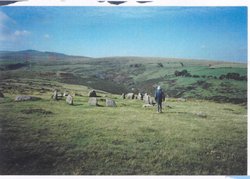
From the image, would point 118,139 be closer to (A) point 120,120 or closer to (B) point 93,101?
(A) point 120,120

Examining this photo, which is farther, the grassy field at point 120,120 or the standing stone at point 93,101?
the standing stone at point 93,101

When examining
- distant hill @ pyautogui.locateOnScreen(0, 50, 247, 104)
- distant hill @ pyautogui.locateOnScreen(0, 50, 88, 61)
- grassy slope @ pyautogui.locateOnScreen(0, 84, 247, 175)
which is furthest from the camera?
distant hill @ pyautogui.locateOnScreen(0, 50, 247, 104)

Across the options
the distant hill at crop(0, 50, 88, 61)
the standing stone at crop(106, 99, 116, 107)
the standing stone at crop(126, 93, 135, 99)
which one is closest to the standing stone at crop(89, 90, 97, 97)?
the standing stone at crop(106, 99, 116, 107)

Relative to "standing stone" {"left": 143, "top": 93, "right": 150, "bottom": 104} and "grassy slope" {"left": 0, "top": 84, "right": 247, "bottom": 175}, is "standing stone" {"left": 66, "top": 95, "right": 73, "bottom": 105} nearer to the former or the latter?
"grassy slope" {"left": 0, "top": 84, "right": 247, "bottom": 175}

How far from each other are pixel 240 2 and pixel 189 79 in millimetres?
2680

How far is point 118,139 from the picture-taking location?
1220 centimetres

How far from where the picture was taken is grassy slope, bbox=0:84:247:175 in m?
11.7

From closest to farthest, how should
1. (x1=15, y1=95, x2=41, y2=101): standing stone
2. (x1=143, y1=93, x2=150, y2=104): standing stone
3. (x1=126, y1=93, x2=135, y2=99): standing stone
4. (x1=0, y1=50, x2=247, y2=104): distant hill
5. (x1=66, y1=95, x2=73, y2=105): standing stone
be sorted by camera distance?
(x1=15, y1=95, x2=41, y2=101): standing stone, (x1=66, y1=95, x2=73, y2=105): standing stone, (x1=0, y1=50, x2=247, y2=104): distant hill, (x1=143, y1=93, x2=150, y2=104): standing stone, (x1=126, y1=93, x2=135, y2=99): standing stone

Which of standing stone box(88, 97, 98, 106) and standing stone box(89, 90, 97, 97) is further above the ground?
standing stone box(89, 90, 97, 97)

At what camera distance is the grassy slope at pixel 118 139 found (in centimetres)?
1169

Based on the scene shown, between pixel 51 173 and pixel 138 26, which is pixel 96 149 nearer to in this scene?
pixel 51 173

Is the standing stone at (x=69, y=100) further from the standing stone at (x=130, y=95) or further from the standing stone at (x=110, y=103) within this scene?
the standing stone at (x=130, y=95)

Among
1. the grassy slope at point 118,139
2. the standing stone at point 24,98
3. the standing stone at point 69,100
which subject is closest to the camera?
the grassy slope at point 118,139

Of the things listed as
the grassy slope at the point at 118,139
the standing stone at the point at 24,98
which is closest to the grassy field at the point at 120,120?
the grassy slope at the point at 118,139
